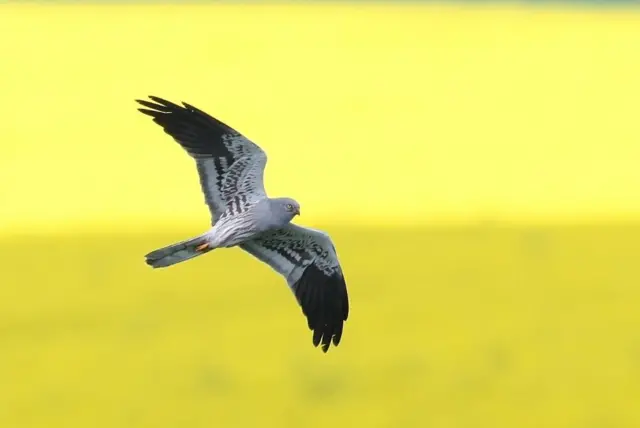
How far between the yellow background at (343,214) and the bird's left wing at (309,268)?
769 millimetres

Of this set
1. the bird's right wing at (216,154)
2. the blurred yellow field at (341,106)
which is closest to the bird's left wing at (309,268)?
the bird's right wing at (216,154)

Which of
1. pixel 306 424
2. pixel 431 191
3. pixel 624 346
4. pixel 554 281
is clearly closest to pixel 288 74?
pixel 431 191

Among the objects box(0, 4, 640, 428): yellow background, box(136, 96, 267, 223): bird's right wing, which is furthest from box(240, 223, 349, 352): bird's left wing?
box(0, 4, 640, 428): yellow background

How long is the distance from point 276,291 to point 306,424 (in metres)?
1.84

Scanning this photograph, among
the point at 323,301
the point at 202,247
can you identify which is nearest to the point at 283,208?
the point at 202,247

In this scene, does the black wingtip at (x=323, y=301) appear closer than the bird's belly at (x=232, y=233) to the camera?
No

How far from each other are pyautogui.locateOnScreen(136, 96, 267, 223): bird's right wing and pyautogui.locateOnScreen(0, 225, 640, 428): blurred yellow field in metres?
1.37

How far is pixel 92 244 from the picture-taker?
8.74 m

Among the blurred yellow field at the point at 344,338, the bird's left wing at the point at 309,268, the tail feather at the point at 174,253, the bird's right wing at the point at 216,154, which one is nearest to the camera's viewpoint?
the tail feather at the point at 174,253

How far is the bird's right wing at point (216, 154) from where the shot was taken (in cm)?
560

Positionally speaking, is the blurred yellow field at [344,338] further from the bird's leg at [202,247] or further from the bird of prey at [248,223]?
the bird's leg at [202,247]

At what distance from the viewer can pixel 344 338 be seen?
7.45 metres

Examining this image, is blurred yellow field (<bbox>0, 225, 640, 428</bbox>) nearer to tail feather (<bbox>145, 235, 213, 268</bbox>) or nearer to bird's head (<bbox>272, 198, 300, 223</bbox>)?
tail feather (<bbox>145, 235, 213, 268</bbox>)

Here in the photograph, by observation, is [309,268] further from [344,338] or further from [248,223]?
[344,338]
